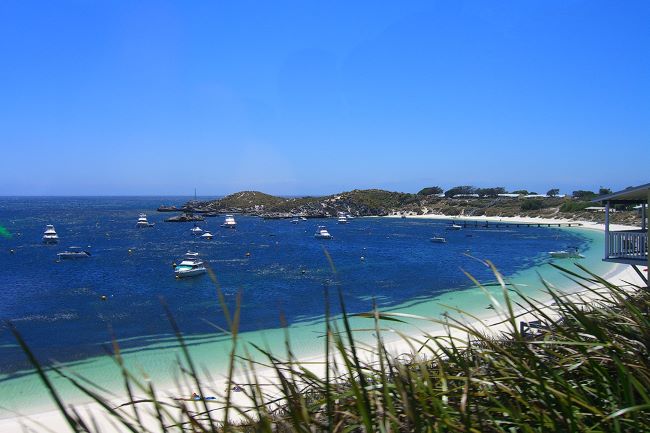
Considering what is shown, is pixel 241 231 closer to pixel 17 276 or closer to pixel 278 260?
pixel 278 260

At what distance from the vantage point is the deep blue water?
78.5 feet

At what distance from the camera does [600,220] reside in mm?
90188

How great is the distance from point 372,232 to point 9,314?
62.5 metres

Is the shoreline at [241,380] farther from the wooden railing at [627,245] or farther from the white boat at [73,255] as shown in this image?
the white boat at [73,255]

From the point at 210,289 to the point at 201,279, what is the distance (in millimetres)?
4055

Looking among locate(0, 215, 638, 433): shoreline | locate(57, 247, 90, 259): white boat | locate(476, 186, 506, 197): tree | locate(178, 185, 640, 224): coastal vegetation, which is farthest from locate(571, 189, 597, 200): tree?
locate(57, 247, 90, 259): white boat

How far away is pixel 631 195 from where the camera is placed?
12.7 meters

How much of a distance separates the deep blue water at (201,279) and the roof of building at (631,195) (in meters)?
5.82

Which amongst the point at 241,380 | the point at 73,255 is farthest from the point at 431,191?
the point at 241,380

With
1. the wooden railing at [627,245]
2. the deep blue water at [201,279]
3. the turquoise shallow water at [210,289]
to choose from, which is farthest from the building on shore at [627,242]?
the deep blue water at [201,279]

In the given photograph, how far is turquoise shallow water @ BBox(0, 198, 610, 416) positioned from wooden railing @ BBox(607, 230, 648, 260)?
3014mm

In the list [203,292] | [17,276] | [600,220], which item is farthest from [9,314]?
[600,220]

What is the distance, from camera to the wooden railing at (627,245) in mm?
12605

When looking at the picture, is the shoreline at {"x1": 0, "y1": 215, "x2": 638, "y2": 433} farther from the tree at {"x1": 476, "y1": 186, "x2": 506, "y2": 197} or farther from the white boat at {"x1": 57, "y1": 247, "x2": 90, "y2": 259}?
the tree at {"x1": 476, "y1": 186, "x2": 506, "y2": 197}
